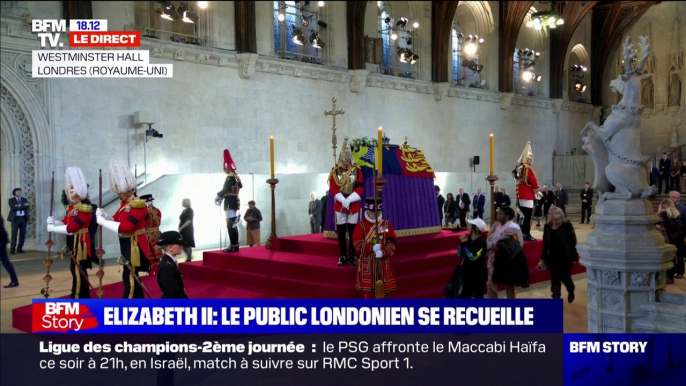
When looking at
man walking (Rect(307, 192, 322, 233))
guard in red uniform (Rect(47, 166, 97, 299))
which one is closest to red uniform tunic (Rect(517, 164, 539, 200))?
man walking (Rect(307, 192, 322, 233))

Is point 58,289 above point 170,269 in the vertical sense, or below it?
below

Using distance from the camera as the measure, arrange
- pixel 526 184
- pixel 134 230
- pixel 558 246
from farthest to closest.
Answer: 1. pixel 526 184
2. pixel 558 246
3. pixel 134 230

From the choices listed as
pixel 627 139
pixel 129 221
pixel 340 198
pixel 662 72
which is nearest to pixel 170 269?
pixel 129 221

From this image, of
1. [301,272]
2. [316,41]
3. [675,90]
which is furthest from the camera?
[316,41]

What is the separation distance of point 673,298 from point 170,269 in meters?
3.73

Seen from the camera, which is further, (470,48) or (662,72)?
(470,48)

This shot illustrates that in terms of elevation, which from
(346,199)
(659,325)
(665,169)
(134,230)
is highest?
(665,169)

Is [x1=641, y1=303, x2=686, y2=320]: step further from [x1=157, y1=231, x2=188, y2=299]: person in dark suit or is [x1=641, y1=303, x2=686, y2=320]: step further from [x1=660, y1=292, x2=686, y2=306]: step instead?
[x1=157, y1=231, x2=188, y2=299]: person in dark suit

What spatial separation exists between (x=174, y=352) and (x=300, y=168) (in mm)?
13391

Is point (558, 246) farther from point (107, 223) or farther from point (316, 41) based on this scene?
point (316, 41)

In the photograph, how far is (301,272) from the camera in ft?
23.7

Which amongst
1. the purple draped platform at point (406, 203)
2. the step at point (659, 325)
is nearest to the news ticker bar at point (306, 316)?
the step at point (659, 325)

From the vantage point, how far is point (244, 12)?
15562mm

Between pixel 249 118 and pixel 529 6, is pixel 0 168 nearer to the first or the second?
pixel 249 118
